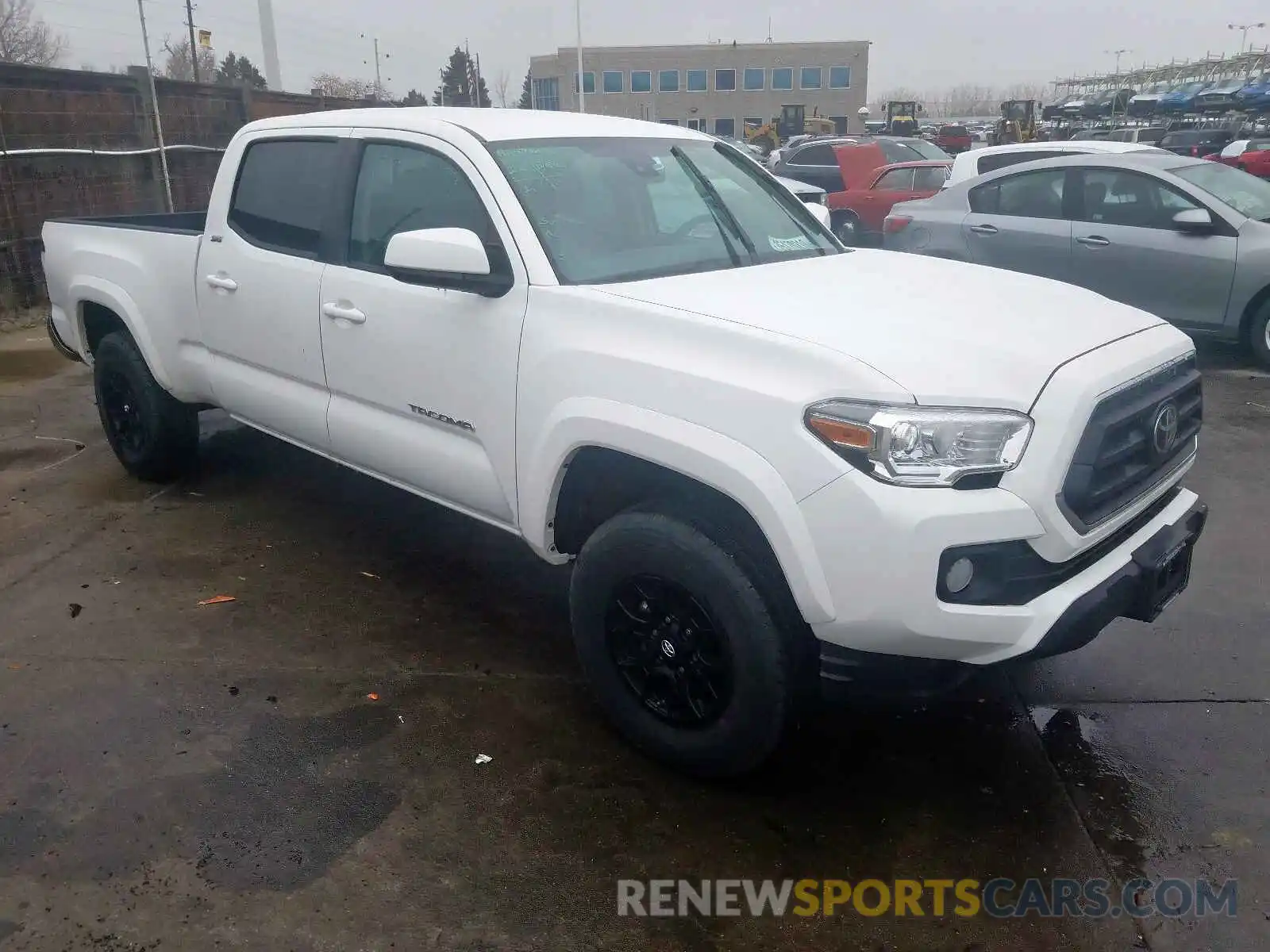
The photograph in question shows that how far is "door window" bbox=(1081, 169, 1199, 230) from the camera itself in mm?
7676

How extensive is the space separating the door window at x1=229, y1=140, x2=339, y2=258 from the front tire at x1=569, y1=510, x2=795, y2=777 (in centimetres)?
199

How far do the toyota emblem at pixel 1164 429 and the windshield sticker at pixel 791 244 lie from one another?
1.45 meters

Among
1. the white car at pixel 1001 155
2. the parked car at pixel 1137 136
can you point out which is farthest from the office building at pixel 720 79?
the white car at pixel 1001 155

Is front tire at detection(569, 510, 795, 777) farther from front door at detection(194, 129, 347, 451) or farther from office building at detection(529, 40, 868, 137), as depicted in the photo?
office building at detection(529, 40, 868, 137)

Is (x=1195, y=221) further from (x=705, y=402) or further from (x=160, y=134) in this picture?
(x=160, y=134)

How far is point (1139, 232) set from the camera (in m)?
7.72

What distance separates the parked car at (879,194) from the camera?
13.2m

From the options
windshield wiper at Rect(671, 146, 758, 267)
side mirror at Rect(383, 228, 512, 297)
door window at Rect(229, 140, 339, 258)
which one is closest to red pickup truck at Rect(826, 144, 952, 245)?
windshield wiper at Rect(671, 146, 758, 267)

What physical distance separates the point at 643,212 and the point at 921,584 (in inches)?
70.6

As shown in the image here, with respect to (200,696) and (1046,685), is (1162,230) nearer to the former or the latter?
(1046,685)

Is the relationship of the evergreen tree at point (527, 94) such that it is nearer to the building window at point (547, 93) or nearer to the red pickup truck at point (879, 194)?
the building window at point (547, 93)

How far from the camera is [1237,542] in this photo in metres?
4.67

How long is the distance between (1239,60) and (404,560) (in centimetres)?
8300

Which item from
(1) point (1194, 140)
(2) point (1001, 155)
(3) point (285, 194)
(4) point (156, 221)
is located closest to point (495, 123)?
(3) point (285, 194)
